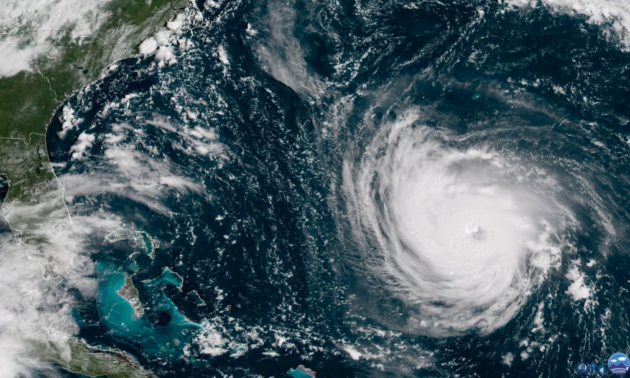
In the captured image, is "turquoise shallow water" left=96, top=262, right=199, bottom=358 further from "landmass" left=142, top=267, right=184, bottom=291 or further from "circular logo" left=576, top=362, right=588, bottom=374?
"circular logo" left=576, top=362, right=588, bottom=374

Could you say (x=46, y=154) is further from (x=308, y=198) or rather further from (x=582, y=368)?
(x=582, y=368)

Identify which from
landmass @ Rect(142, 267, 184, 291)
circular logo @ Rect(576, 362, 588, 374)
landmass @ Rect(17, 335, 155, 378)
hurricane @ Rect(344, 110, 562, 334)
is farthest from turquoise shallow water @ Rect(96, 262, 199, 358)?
circular logo @ Rect(576, 362, 588, 374)

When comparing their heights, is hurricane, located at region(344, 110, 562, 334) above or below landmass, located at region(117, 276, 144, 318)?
above

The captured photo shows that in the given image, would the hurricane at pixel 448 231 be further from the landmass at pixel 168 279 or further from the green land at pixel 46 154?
the green land at pixel 46 154

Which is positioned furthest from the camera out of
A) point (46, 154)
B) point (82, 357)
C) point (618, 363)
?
point (82, 357)

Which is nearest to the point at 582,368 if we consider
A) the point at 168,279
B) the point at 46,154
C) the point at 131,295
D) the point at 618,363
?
the point at 618,363

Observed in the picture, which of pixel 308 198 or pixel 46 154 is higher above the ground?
pixel 308 198
